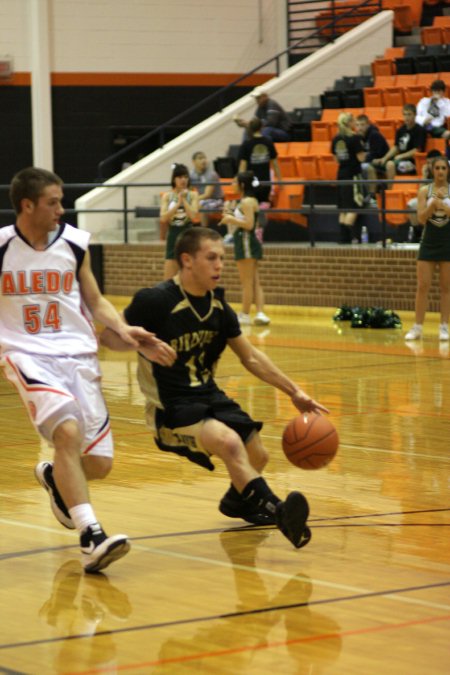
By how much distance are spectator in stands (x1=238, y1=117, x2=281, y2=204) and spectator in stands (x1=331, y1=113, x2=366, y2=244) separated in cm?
90

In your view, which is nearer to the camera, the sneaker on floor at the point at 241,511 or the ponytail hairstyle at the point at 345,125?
the sneaker on floor at the point at 241,511

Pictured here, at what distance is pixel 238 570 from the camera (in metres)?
5.66

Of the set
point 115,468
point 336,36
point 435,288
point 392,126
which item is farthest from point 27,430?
point 336,36

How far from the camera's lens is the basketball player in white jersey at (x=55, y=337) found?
5.61 metres

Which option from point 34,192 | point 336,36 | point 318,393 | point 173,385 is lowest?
point 318,393

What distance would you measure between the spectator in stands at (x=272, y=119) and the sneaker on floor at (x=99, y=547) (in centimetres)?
1798

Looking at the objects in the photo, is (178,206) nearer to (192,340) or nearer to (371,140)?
(371,140)

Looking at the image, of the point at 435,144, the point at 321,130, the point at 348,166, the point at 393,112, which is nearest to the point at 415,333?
the point at 348,166

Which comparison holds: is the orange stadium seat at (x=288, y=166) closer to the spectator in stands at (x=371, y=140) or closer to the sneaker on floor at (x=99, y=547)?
the spectator in stands at (x=371, y=140)

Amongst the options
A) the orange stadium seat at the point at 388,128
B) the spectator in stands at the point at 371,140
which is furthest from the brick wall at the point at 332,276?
the orange stadium seat at the point at 388,128

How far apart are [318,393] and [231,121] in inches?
561

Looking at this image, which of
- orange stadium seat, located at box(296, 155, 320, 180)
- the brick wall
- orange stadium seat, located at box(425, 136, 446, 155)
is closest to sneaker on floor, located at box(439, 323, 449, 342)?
the brick wall

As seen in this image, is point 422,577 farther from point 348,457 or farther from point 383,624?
point 348,457

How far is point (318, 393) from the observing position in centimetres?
1127
